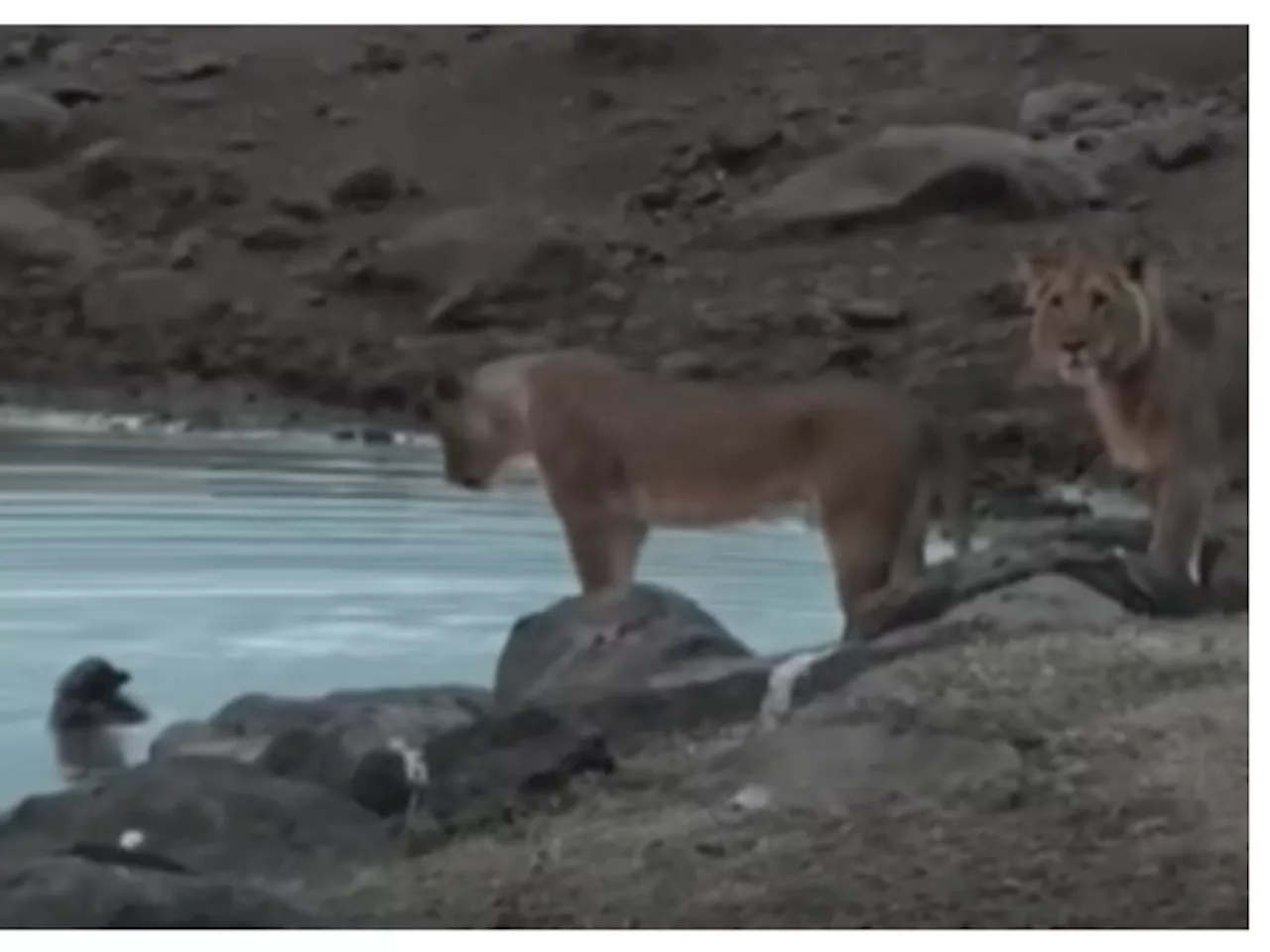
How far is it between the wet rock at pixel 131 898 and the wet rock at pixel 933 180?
67cm

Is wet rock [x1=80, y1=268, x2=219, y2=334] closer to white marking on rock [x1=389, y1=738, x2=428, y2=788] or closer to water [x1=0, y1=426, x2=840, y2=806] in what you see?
water [x1=0, y1=426, x2=840, y2=806]

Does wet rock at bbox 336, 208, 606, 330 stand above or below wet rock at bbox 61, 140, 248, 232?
below

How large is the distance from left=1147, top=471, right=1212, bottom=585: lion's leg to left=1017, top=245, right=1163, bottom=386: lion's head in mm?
104

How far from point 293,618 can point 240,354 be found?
0.22 meters

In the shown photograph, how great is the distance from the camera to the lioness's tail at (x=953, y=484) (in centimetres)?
180

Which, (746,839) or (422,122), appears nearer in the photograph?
(746,839)

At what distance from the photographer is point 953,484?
1806 mm

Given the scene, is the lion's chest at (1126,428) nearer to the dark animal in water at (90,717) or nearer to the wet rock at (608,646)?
the wet rock at (608,646)

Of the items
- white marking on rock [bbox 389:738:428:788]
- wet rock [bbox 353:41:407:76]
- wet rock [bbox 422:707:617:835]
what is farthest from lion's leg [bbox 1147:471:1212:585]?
wet rock [bbox 353:41:407:76]

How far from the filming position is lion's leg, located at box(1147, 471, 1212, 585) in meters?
1.81

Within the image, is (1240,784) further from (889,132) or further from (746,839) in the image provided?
(889,132)

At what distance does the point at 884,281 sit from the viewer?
6.06ft

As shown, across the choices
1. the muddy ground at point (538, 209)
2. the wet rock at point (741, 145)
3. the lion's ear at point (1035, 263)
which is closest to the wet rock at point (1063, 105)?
the muddy ground at point (538, 209)
